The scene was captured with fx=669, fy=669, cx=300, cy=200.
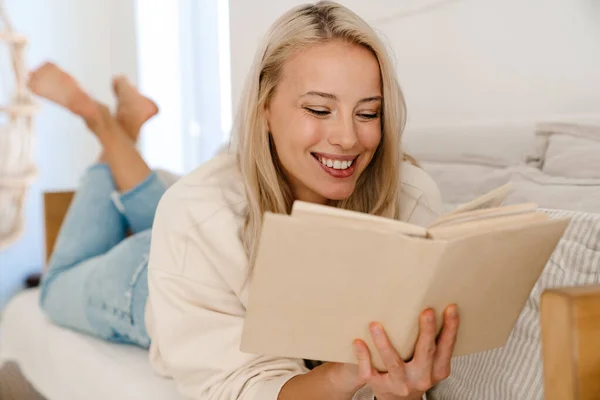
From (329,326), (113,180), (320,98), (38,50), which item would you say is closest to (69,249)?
(113,180)

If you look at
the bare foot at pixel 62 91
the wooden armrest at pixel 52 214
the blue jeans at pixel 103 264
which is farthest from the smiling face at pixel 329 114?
the wooden armrest at pixel 52 214

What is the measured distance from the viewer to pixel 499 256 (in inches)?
26.1

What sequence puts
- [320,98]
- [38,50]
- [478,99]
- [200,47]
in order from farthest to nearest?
[38,50] < [200,47] < [478,99] < [320,98]

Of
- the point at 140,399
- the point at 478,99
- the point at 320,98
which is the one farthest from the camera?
the point at 478,99

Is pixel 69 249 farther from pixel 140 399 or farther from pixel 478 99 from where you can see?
pixel 478 99

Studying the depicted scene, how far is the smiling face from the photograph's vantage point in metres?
0.99

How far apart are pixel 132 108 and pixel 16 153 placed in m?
1.14

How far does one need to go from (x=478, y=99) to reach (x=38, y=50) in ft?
7.96

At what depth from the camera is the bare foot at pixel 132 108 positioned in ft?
6.70

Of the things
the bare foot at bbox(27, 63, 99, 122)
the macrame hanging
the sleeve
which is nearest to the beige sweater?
the sleeve

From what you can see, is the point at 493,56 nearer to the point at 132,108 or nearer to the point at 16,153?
the point at 132,108

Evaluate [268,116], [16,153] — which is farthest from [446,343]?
[16,153]

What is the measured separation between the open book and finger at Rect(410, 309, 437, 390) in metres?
0.01

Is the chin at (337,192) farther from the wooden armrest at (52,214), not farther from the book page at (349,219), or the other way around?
the wooden armrest at (52,214)
